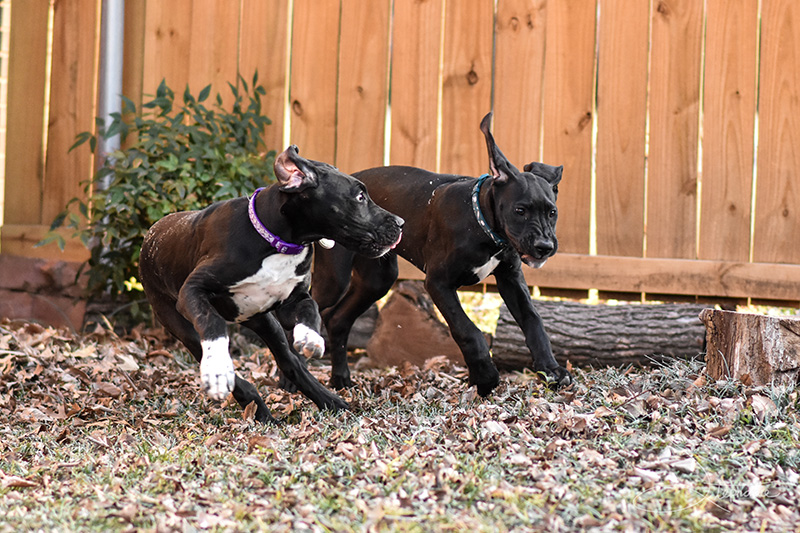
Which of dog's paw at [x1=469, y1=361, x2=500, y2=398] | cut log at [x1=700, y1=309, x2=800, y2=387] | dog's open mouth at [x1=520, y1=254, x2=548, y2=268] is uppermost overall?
dog's open mouth at [x1=520, y1=254, x2=548, y2=268]

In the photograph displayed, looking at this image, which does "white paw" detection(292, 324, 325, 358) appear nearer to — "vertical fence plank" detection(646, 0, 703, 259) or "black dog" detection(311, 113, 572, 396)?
"black dog" detection(311, 113, 572, 396)

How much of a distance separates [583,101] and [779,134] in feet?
4.46

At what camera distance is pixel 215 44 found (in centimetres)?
644

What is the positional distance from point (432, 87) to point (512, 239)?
2.44 meters

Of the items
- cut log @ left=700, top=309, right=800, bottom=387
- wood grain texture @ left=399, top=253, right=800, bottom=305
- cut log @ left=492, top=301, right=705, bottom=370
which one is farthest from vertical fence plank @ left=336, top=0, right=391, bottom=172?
cut log @ left=700, top=309, right=800, bottom=387

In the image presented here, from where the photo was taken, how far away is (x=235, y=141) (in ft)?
20.4

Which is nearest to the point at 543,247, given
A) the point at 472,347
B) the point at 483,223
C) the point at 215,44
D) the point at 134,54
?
the point at 483,223

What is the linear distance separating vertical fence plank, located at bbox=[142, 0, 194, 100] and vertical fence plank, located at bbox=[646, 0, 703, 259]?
3374 mm

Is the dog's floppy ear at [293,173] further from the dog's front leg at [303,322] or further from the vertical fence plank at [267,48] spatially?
the vertical fence plank at [267,48]

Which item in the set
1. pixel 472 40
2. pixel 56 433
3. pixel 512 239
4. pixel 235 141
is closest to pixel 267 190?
pixel 512 239

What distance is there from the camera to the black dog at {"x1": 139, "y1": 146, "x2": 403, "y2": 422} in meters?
3.77

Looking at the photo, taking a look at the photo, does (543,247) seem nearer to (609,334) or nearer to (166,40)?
A: (609,334)

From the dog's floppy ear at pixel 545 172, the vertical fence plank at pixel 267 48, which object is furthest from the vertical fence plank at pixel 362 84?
the dog's floppy ear at pixel 545 172

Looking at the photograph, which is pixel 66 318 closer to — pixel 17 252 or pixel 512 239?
pixel 17 252
